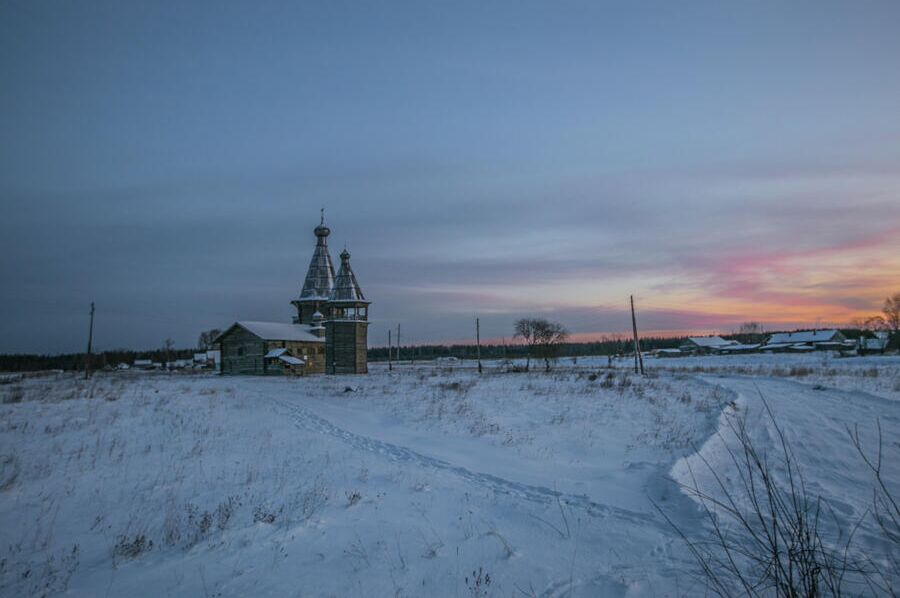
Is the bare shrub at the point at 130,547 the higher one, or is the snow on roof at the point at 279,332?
the snow on roof at the point at 279,332

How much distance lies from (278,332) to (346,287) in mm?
7945

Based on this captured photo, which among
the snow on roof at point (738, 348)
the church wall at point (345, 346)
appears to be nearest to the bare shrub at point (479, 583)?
the church wall at point (345, 346)

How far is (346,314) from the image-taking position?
45531mm

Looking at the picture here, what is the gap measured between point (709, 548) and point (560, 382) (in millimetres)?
21642

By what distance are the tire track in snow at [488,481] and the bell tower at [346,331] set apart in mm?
30577

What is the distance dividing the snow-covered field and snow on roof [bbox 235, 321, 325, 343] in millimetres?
28988

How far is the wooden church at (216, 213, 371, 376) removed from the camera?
44406 mm

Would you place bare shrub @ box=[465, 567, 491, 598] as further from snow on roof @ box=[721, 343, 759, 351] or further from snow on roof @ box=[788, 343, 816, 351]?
snow on roof @ box=[721, 343, 759, 351]

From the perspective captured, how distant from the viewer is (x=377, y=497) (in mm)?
→ 7293

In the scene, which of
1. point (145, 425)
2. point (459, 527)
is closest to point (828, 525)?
point (459, 527)

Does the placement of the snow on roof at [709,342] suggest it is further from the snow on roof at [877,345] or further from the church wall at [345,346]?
the church wall at [345,346]

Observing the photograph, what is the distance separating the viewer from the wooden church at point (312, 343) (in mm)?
44406

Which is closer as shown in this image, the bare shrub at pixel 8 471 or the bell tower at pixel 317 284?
the bare shrub at pixel 8 471

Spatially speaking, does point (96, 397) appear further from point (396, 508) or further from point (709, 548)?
point (709, 548)
